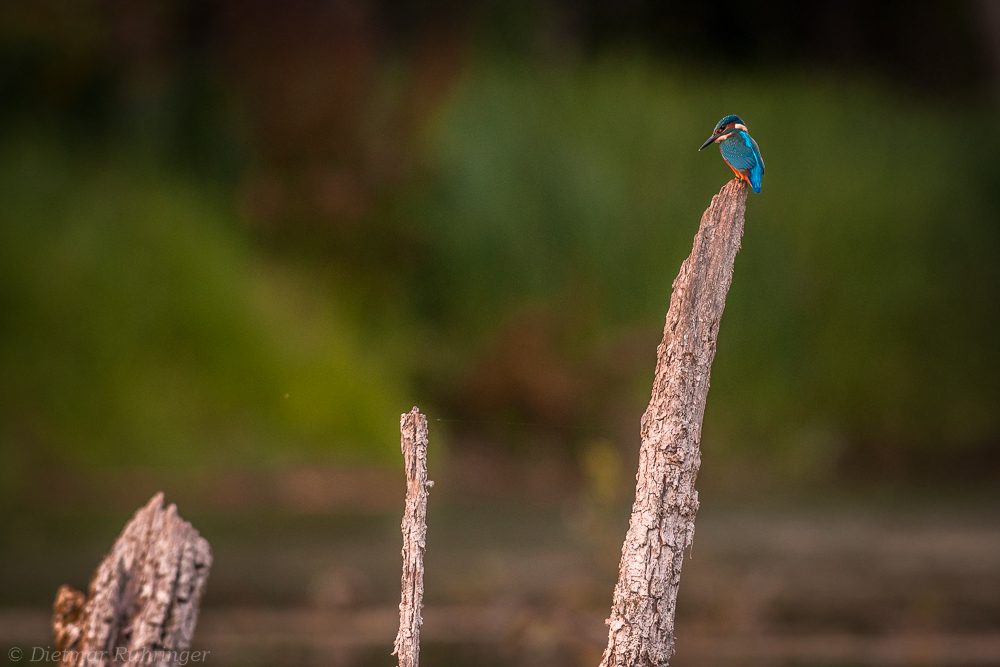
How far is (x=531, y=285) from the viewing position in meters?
3.55

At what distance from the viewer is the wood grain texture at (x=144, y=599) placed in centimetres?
82

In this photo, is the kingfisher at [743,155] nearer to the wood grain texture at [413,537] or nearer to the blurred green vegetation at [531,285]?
the wood grain texture at [413,537]

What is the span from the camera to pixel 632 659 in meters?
0.72

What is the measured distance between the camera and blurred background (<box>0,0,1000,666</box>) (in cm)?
307

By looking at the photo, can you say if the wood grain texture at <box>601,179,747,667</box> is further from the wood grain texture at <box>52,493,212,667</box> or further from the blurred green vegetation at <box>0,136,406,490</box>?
the blurred green vegetation at <box>0,136,406,490</box>

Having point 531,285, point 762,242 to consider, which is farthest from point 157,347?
point 762,242

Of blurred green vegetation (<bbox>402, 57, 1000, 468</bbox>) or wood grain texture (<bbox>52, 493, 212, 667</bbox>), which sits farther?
blurred green vegetation (<bbox>402, 57, 1000, 468</bbox>)

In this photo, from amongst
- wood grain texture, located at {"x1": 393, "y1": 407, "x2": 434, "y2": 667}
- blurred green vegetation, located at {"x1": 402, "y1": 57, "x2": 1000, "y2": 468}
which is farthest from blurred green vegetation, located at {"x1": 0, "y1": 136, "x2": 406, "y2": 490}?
wood grain texture, located at {"x1": 393, "y1": 407, "x2": 434, "y2": 667}

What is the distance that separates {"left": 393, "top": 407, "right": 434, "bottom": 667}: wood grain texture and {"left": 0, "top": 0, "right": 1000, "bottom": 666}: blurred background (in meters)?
1.77

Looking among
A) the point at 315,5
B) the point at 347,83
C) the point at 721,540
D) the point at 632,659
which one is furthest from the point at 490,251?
the point at 632,659

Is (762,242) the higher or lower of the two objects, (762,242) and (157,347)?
the higher

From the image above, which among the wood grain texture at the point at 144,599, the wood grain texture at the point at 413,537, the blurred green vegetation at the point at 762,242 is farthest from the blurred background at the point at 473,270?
the wood grain texture at the point at 413,537

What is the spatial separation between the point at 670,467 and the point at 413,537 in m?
0.19

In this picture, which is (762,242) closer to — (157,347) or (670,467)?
(157,347)
